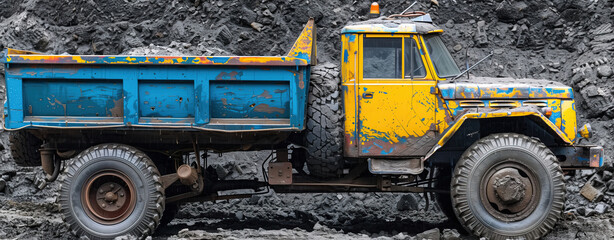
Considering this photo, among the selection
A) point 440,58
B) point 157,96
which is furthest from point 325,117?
point 157,96

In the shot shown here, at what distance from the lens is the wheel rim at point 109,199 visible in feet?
29.0

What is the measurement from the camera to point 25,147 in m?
9.27

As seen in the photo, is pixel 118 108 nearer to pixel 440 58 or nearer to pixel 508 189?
pixel 440 58

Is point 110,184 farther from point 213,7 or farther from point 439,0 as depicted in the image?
point 439,0

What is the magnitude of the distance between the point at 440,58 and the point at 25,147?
5.02 metres

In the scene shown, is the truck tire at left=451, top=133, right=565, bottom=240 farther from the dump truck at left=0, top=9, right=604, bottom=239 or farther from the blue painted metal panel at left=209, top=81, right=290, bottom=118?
the blue painted metal panel at left=209, top=81, right=290, bottom=118

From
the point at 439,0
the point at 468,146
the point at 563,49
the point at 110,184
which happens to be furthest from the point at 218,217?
the point at 563,49

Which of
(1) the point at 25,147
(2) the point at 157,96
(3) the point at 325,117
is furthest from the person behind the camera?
(1) the point at 25,147

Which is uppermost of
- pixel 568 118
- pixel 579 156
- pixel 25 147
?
pixel 568 118

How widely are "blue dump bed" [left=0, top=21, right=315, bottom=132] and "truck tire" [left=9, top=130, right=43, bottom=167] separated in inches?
22.7

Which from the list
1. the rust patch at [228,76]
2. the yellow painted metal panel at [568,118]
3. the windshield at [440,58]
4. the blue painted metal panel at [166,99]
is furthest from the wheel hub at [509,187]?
the blue painted metal panel at [166,99]

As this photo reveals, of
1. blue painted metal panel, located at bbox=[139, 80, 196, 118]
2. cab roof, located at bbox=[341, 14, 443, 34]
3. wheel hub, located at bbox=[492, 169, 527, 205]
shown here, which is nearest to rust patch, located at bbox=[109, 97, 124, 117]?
blue painted metal panel, located at bbox=[139, 80, 196, 118]

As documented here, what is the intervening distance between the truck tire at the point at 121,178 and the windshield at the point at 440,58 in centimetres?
341

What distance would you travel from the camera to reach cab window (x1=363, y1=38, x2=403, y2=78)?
Result: 886 centimetres
